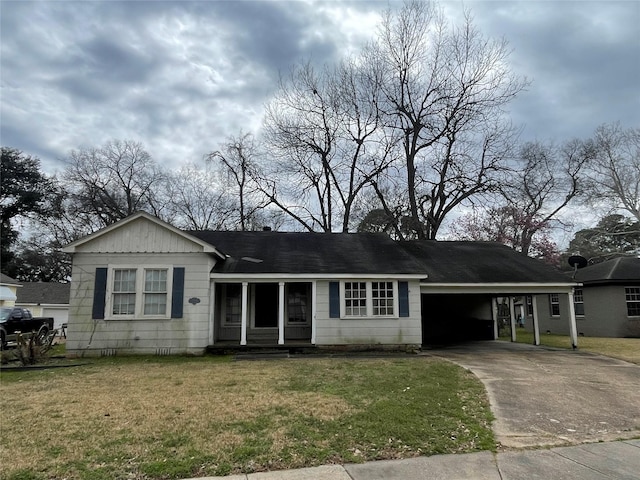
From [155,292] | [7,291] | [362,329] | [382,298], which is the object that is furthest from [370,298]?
[7,291]

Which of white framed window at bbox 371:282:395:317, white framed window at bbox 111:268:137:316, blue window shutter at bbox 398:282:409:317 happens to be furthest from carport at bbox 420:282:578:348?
white framed window at bbox 111:268:137:316

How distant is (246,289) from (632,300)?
1959 centimetres

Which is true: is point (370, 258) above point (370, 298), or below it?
above

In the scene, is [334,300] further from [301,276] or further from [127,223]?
[127,223]

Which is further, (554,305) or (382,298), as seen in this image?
(554,305)

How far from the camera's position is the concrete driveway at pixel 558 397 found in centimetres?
554

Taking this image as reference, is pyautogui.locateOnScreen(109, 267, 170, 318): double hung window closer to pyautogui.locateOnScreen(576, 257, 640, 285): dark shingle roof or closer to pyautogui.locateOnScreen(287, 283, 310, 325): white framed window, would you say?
pyautogui.locateOnScreen(287, 283, 310, 325): white framed window

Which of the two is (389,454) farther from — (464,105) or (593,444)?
(464,105)

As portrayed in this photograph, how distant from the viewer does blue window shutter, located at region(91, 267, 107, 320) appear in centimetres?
1288

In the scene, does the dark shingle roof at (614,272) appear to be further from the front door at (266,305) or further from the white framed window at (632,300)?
the front door at (266,305)

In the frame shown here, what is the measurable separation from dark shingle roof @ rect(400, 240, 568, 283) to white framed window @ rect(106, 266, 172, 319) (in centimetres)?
842

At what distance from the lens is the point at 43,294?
33375 mm

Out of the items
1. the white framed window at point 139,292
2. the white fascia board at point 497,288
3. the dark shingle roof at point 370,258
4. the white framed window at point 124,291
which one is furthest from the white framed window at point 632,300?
the white framed window at point 124,291

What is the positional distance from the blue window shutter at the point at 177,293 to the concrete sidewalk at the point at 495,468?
31.4 feet
